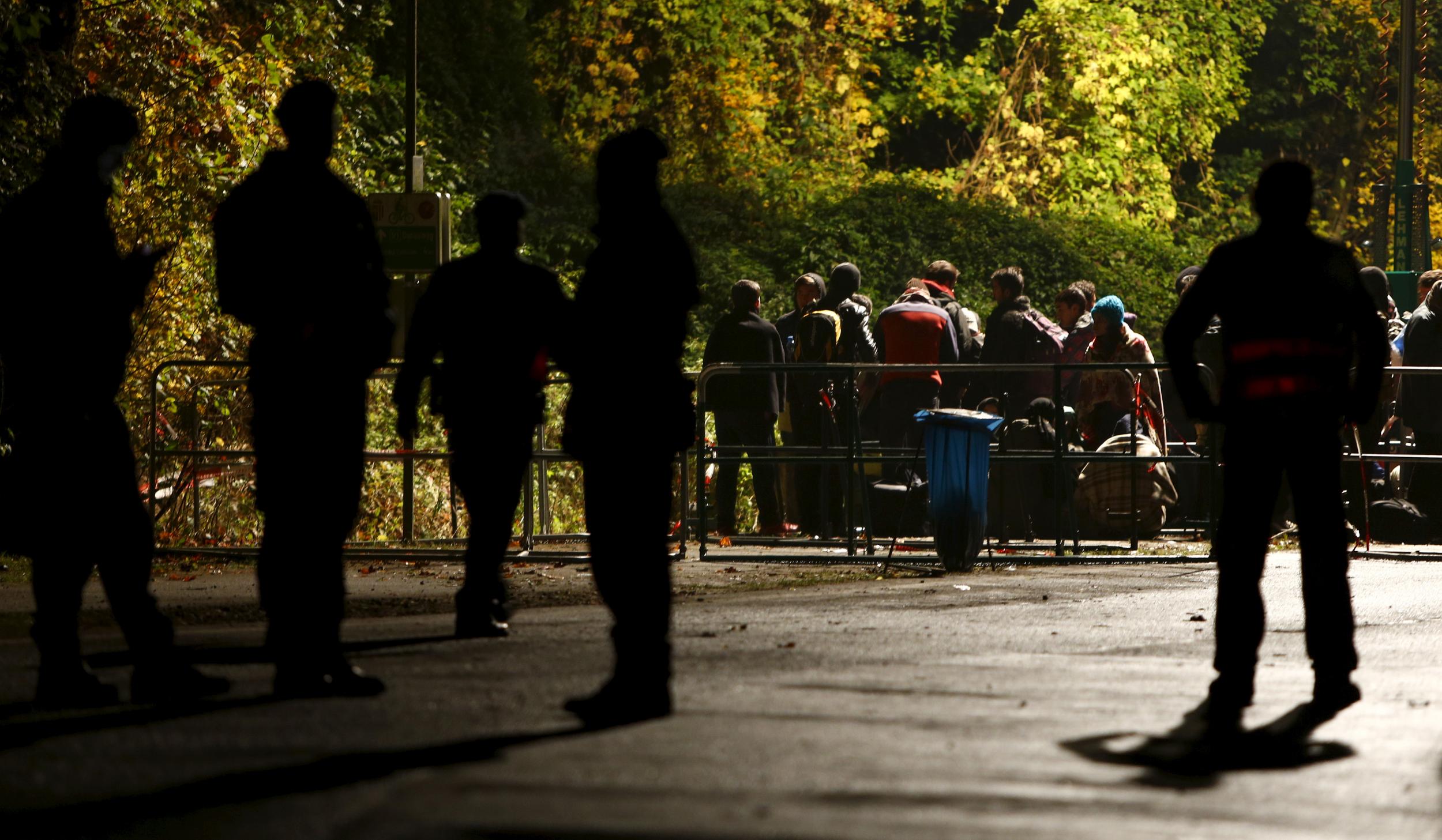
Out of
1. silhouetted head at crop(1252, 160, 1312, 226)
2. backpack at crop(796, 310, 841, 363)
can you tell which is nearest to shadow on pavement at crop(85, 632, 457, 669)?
silhouetted head at crop(1252, 160, 1312, 226)

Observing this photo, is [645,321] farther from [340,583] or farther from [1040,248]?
[1040,248]

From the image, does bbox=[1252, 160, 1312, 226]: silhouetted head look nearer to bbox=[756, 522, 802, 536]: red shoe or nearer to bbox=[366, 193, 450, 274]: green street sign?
bbox=[756, 522, 802, 536]: red shoe

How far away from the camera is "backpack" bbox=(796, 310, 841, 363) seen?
16.2m

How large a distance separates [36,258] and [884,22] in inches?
1075

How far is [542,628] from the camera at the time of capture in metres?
9.48

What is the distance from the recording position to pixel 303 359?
7035 mm

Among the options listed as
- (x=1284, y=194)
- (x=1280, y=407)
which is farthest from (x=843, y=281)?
(x=1280, y=407)

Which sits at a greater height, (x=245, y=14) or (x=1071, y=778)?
(x=245, y=14)

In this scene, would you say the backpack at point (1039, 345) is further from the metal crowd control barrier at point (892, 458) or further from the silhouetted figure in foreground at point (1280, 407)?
the silhouetted figure in foreground at point (1280, 407)

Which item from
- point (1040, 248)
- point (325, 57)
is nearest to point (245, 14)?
point (325, 57)

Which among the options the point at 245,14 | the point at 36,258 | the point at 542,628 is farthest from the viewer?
the point at 245,14

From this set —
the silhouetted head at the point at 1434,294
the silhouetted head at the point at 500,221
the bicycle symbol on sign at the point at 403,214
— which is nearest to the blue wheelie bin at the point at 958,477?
the silhouetted head at the point at 1434,294

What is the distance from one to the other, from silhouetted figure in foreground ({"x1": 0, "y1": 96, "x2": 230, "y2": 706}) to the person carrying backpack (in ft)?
31.7

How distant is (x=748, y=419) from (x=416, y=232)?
A: 2.86 m
